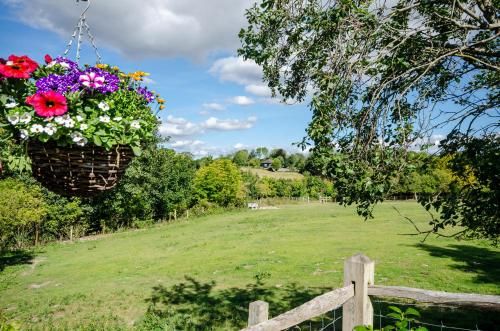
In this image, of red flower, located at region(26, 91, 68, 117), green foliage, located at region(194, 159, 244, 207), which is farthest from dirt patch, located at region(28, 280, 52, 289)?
green foliage, located at region(194, 159, 244, 207)

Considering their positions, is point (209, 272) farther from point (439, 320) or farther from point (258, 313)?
point (258, 313)

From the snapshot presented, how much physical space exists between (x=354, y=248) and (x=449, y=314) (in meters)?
9.29

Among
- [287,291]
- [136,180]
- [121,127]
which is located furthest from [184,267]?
[136,180]

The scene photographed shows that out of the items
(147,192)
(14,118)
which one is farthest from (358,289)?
(147,192)

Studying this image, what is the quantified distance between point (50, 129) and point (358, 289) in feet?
11.3

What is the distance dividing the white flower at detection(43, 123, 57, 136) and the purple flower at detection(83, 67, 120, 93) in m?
0.40

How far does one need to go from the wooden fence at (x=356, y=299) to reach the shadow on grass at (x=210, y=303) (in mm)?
5019

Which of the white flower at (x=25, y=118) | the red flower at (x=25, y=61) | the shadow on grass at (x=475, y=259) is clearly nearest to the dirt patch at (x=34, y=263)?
the white flower at (x=25, y=118)

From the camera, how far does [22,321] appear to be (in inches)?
392

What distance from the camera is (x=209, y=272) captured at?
48.1 feet

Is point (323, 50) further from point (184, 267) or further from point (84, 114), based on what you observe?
point (184, 267)

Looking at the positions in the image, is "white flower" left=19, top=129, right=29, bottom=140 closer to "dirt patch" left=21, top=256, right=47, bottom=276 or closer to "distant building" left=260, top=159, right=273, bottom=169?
"dirt patch" left=21, top=256, right=47, bottom=276

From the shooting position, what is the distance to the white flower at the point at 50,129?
2447 millimetres

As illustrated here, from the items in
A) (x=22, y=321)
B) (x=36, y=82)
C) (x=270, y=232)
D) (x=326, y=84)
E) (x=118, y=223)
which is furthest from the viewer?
(x=118, y=223)
